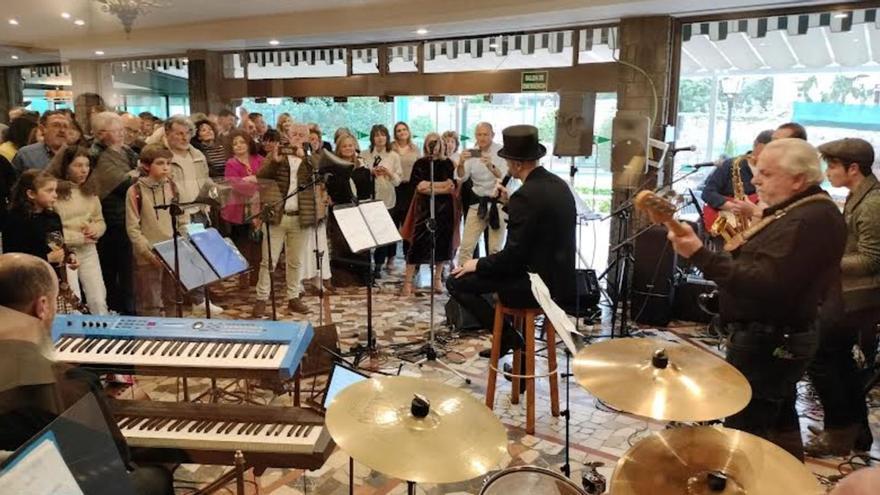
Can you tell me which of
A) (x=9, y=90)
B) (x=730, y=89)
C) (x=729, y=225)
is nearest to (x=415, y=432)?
(x=729, y=225)

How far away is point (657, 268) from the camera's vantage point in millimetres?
5250

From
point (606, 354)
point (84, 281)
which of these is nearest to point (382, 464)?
point (606, 354)

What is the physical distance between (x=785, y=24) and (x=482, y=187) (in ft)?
9.88

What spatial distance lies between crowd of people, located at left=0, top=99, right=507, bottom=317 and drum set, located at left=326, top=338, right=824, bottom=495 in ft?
8.47

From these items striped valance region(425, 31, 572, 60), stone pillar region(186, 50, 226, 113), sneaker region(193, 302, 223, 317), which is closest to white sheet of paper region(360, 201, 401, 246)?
sneaker region(193, 302, 223, 317)

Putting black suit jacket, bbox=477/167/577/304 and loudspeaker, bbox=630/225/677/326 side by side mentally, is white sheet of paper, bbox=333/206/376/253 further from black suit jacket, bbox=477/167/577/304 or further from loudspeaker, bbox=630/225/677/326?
loudspeaker, bbox=630/225/677/326

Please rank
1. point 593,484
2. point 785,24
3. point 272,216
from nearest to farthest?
point 593,484
point 272,216
point 785,24

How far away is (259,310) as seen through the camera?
209 inches

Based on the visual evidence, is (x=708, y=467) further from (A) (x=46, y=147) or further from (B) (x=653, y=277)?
(A) (x=46, y=147)

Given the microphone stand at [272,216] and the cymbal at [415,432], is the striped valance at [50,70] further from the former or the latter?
the cymbal at [415,432]

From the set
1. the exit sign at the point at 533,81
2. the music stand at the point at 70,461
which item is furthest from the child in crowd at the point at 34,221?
the exit sign at the point at 533,81

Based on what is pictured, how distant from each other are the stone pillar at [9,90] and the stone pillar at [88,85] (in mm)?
423

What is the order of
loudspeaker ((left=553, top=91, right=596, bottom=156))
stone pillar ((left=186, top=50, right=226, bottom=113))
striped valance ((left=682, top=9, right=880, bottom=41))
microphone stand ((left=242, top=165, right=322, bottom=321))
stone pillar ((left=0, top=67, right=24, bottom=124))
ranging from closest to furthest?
1. microphone stand ((left=242, top=165, right=322, bottom=321))
2. stone pillar ((left=0, top=67, right=24, bottom=124))
3. striped valance ((left=682, top=9, right=880, bottom=41))
4. loudspeaker ((left=553, top=91, right=596, bottom=156))
5. stone pillar ((left=186, top=50, right=226, bottom=113))

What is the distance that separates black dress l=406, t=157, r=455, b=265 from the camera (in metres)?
5.76
